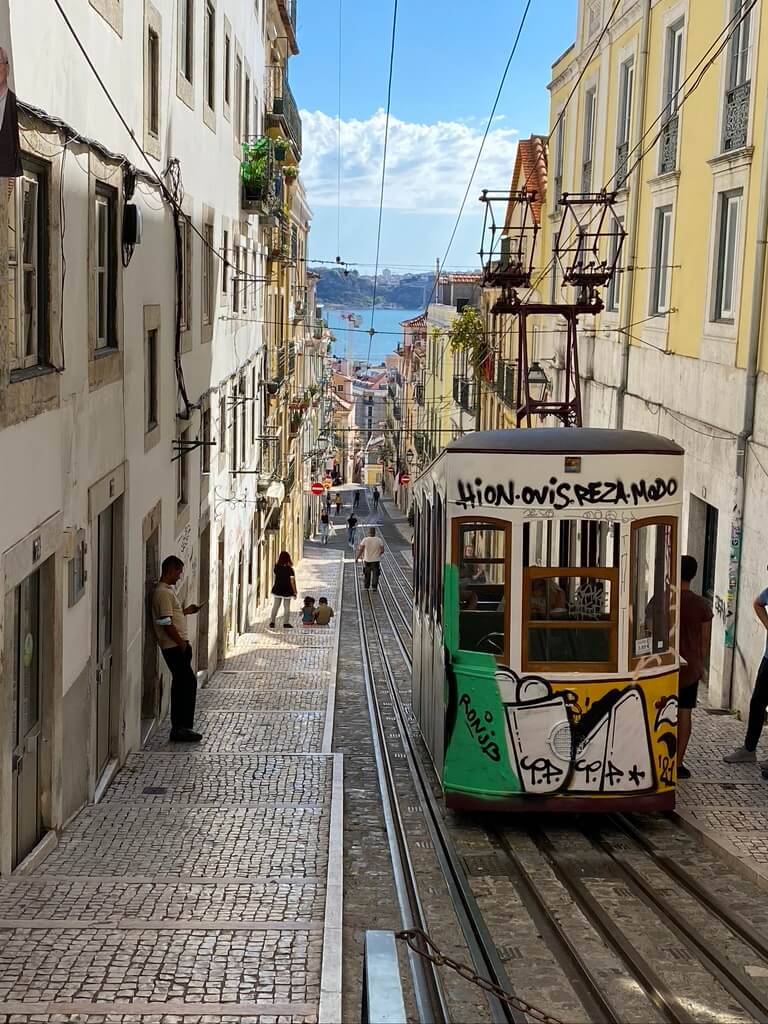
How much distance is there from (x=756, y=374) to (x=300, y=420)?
1331 inches

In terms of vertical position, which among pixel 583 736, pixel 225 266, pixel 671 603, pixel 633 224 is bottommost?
pixel 583 736

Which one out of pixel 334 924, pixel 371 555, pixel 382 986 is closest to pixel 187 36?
pixel 334 924

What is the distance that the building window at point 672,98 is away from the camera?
17.0m

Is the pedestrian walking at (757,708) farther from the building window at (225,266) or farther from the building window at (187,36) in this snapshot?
the building window at (225,266)

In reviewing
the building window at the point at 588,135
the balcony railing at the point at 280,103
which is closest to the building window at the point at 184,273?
the building window at the point at 588,135

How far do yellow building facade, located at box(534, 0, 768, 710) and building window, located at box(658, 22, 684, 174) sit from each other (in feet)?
0.09

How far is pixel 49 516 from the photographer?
25.8ft

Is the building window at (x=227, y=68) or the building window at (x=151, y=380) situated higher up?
the building window at (x=227, y=68)

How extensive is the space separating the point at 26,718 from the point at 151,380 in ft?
19.7

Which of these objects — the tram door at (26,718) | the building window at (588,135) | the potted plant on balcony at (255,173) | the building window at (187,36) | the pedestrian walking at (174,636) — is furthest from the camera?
the potted plant on balcony at (255,173)

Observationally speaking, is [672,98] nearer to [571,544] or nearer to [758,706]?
[758,706]

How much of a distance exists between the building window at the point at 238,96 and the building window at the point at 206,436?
6442 millimetres

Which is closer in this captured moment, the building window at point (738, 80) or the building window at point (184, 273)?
the building window at point (738, 80)

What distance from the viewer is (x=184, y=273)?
1571 cm
